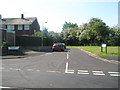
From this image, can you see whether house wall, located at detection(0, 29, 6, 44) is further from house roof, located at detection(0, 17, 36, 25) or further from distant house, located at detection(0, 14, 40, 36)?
house roof, located at detection(0, 17, 36, 25)

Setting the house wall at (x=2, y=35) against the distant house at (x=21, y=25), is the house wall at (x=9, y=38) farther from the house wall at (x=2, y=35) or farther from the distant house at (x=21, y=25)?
the distant house at (x=21, y=25)

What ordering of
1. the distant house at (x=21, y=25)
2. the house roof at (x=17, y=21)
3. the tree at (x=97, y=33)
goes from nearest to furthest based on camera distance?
1. the distant house at (x=21, y=25)
2. the house roof at (x=17, y=21)
3. the tree at (x=97, y=33)

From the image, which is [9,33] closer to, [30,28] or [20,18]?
[30,28]

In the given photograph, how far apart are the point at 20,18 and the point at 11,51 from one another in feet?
112

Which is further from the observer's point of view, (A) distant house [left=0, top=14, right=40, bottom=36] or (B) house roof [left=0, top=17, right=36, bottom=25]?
(B) house roof [left=0, top=17, right=36, bottom=25]

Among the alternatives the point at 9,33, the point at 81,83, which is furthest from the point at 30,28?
the point at 81,83

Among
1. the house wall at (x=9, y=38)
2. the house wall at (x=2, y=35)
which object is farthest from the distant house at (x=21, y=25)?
the house wall at (x=2, y=35)

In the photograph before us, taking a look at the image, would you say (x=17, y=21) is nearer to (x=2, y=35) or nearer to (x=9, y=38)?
(x=9, y=38)

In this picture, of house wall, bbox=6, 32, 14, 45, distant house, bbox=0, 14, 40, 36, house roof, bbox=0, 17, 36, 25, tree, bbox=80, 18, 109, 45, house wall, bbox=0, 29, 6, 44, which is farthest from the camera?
tree, bbox=80, 18, 109, 45

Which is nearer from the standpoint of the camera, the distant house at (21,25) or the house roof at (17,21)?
the distant house at (21,25)

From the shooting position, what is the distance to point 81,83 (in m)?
7.09

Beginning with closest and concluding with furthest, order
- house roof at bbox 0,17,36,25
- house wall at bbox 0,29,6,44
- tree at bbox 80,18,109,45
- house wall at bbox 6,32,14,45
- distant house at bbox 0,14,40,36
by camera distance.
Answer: house wall at bbox 0,29,6,44, house wall at bbox 6,32,14,45, distant house at bbox 0,14,40,36, house roof at bbox 0,17,36,25, tree at bbox 80,18,109,45

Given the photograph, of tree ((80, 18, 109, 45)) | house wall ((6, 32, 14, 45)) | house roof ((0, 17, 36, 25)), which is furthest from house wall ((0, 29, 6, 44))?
tree ((80, 18, 109, 45))

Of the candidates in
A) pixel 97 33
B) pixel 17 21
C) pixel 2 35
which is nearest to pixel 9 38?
pixel 2 35
